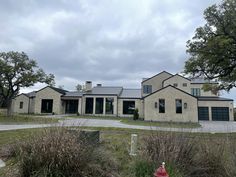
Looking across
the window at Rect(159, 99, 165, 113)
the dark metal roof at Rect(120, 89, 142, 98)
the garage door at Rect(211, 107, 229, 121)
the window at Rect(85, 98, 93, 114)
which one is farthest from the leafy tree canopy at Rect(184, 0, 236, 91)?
the window at Rect(85, 98, 93, 114)

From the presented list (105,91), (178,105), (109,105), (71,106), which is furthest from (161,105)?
(71,106)

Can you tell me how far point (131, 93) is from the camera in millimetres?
39125

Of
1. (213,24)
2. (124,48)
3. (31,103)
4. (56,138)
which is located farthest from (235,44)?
(31,103)

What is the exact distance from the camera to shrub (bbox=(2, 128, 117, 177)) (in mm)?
4219

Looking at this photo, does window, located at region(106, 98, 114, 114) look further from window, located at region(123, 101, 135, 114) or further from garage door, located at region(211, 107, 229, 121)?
garage door, located at region(211, 107, 229, 121)

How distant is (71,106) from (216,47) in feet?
100.0

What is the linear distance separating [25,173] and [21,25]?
1202 cm

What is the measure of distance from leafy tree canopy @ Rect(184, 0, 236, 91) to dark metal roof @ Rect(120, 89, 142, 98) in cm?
2132

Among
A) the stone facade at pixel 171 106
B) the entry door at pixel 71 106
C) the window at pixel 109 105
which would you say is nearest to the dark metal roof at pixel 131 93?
the window at pixel 109 105

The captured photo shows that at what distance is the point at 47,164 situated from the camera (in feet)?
13.9

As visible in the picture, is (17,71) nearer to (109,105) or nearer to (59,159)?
(109,105)

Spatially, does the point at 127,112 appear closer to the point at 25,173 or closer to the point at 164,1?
the point at 164,1

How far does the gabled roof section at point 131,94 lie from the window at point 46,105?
13009 millimetres

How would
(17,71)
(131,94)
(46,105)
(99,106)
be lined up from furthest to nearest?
(131,94) < (46,105) < (99,106) < (17,71)
